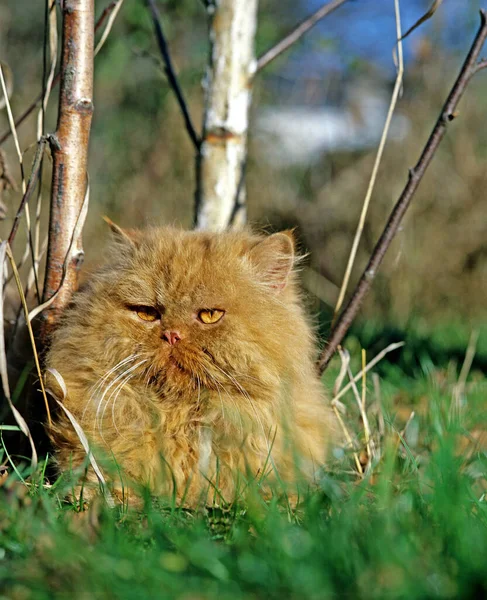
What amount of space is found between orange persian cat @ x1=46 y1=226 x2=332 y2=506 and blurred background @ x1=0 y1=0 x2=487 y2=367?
265cm

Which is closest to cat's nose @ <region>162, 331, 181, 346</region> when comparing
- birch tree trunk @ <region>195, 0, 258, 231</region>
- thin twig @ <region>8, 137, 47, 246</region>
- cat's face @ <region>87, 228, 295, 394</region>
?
cat's face @ <region>87, 228, 295, 394</region>

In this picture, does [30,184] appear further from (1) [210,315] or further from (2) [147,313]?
(1) [210,315]

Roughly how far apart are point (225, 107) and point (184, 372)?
1.54 meters

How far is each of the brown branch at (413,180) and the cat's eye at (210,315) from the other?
26.1 inches

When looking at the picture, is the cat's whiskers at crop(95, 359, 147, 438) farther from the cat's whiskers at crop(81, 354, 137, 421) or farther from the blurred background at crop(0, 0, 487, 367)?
the blurred background at crop(0, 0, 487, 367)

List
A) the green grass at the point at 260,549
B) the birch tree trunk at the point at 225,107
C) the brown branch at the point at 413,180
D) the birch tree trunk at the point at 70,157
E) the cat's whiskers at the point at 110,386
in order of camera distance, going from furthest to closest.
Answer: the birch tree trunk at the point at 225,107, the brown branch at the point at 413,180, the birch tree trunk at the point at 70,157, the cat's whiskers at the point at 110,386, the green grass at the point at 260,549

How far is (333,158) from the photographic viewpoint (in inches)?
266

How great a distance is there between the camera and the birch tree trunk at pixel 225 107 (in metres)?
2.93

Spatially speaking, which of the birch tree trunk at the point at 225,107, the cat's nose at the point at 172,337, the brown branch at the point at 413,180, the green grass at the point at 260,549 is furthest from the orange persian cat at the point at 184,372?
the birch tree trunk at the point at 225,107

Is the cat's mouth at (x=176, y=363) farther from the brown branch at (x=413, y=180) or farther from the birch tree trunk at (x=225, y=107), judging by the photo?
the birch tree trunk at (x=225, y=107)

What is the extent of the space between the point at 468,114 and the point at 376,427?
14.7 ft

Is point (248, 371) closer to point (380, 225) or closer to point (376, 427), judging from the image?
point (376, 427)

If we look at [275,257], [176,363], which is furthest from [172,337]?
[275,257]

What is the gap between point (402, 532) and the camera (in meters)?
1.17
